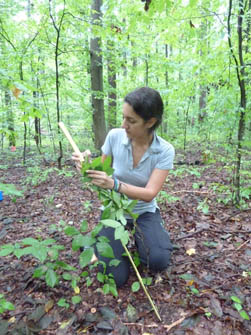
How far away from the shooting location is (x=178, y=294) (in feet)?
5.73

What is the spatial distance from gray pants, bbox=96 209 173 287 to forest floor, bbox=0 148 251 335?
10cm

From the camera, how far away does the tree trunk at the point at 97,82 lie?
5.96m

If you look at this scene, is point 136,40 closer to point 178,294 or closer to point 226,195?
point 226,195

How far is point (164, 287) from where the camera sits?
184 cm

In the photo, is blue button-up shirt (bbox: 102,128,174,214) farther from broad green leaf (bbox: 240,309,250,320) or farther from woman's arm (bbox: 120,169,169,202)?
broad green leaf (bbox: 240,309,250,320)

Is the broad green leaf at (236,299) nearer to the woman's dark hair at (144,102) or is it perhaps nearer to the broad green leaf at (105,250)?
the broad green leaf at (105,250)

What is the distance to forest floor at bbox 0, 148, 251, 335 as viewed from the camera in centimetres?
150

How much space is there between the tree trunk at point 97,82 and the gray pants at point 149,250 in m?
4.53

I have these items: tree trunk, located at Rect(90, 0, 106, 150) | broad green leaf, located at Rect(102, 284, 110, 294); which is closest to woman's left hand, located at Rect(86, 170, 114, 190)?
broad green leaf, located at Rect(102, 284, 110, 294)

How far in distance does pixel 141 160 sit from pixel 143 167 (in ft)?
0.24

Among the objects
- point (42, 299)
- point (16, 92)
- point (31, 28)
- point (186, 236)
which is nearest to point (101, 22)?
point (31, 28)

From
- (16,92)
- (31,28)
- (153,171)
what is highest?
(31,28)

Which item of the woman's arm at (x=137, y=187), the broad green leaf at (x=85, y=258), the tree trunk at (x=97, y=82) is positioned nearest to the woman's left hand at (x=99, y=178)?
the woman's arm at (x=137, y=187)

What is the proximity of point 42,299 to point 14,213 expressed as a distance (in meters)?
1.89
